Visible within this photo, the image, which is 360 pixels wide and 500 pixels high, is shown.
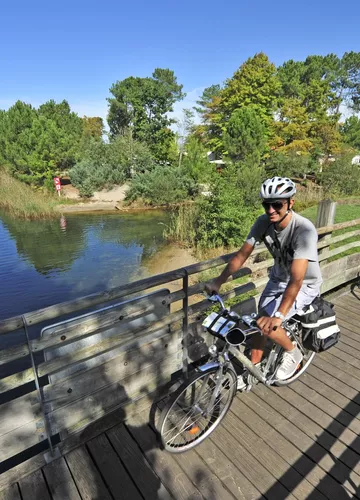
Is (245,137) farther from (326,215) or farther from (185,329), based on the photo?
(185,329)

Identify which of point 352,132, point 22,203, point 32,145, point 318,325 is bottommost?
point 22,203

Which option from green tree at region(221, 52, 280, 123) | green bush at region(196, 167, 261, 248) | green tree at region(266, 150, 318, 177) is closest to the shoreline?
green tree at region(266, 150, 318, 177)

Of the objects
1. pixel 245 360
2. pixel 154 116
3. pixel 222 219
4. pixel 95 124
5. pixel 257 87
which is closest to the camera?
pixel 245 360

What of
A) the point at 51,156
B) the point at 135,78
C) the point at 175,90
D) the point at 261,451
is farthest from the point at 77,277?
the point at 135,78

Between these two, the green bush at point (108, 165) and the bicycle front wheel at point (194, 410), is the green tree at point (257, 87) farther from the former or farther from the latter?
the bicycle front wheel at point (194, 410)

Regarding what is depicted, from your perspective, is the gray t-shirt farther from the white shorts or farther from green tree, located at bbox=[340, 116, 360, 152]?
green tree, located at bbox=[340, 116, 360, 152]

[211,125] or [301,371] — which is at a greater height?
[211,125]

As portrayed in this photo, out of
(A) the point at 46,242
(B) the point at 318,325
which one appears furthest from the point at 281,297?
(A) the point at 46,242

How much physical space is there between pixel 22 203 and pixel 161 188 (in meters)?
11.7

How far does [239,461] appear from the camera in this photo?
247 cm

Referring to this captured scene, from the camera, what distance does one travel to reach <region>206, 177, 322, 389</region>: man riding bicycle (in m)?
2.39

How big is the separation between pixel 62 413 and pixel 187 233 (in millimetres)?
14249

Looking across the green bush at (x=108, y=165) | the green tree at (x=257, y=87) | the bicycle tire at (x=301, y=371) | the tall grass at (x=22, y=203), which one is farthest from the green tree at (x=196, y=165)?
the bicycle tire at (x=301, y=371)

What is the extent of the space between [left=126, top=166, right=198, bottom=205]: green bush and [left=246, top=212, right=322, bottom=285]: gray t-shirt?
24218mm
